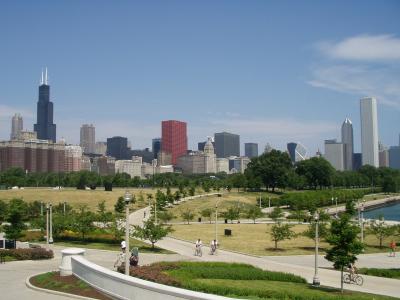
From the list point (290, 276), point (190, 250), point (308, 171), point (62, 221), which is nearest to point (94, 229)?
point (62, 221)

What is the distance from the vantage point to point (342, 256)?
91.7 ft

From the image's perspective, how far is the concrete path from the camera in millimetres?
21719

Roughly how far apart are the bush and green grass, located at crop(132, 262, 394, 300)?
1022cm

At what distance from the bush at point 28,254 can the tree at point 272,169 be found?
4320 inches

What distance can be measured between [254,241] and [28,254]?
24036mm

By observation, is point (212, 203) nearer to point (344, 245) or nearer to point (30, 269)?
point (30, 269)

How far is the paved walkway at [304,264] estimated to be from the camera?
29.7 metres

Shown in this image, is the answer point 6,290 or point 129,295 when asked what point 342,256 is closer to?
point 129,295

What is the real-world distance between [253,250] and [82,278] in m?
24.9

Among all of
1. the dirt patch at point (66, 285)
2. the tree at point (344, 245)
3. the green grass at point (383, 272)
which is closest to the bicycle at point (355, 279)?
the tree at point (344, 245)

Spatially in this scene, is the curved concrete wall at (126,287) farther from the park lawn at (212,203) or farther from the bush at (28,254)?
the park lawn at (212,203)

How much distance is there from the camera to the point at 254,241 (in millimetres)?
51219

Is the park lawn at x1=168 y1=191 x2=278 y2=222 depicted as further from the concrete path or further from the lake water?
the concrete path

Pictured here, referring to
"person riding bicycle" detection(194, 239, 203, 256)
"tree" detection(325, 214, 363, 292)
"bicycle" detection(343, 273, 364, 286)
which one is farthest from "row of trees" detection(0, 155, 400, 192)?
"tree" detection(325, 214, 363, 292)
